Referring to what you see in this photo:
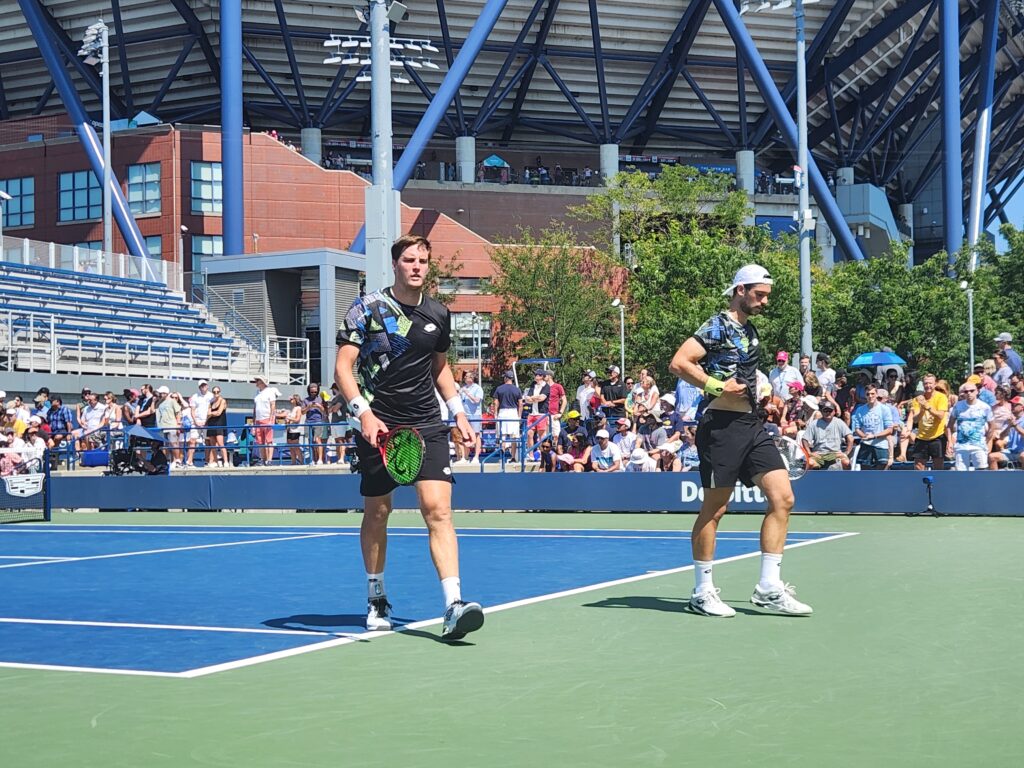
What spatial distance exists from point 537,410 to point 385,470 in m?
17.8

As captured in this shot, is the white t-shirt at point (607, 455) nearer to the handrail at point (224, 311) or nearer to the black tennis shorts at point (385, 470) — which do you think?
the black tennis shorts at point (385, 470)

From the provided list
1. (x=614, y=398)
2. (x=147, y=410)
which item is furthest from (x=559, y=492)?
(x=147, y=410)

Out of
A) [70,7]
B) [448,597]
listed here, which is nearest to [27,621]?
[448,597]

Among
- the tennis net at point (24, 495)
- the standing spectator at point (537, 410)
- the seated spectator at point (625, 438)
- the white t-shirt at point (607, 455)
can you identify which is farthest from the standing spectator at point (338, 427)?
the tennis net at point (24, 495)

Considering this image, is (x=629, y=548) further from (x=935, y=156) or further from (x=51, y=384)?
(x=935, y=156)

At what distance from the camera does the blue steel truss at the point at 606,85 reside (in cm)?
6206

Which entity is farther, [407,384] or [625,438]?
[625,438]

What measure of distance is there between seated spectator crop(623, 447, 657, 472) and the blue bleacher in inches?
634

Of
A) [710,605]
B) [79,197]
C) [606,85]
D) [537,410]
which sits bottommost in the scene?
[710,605]

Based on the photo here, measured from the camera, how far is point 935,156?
84.5 m

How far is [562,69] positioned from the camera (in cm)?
6731

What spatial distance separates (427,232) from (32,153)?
16575 mm

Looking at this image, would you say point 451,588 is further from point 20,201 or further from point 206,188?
point 20,201

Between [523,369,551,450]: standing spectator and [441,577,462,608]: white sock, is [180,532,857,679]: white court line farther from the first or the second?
[523,369,551,450]: standing spectator
